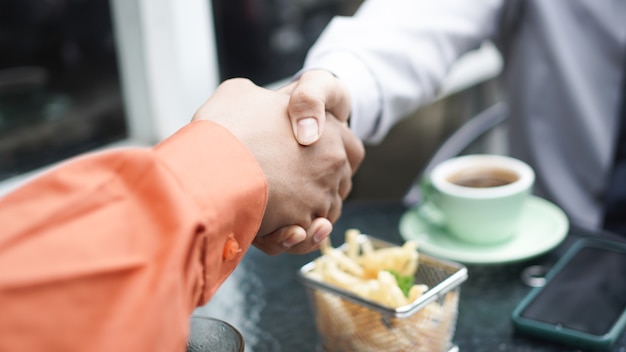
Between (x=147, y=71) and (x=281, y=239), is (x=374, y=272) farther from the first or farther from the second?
(x=147, y=71)

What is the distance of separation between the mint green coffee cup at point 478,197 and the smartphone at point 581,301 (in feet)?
0.26

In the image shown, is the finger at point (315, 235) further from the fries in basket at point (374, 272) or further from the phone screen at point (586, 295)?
the phone screen at point (586, 295)

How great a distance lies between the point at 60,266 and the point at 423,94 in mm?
745

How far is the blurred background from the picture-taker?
1227mm

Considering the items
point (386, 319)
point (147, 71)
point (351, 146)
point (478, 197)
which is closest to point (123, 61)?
point (147, 71)

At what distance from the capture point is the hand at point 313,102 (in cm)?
69

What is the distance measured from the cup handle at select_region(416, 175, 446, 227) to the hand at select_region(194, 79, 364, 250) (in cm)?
14

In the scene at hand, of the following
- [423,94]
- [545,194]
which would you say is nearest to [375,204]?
[423,94]

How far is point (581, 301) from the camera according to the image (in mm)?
690

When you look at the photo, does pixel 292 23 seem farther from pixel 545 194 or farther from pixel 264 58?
pixel 545 194

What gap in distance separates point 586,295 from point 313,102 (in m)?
0.34

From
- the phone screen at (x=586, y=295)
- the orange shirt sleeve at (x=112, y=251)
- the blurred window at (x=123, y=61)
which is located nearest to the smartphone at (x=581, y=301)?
Answer: the phone screen at (x=586, y=295)

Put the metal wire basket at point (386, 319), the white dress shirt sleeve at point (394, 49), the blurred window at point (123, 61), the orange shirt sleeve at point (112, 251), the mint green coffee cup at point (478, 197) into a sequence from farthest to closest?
the blurred window at point (123, 61), the white dress shirt sleeve at point (394, 49), the mint green coffee cup at point (478, 197), the metal wire basket at point (386, 319), the orange shirt sleeve at point (112, 251)

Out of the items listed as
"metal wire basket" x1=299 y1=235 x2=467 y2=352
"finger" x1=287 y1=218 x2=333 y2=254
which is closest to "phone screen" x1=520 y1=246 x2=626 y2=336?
"metal wire basket" x1=299 y1=235 x2=467 y2=352
